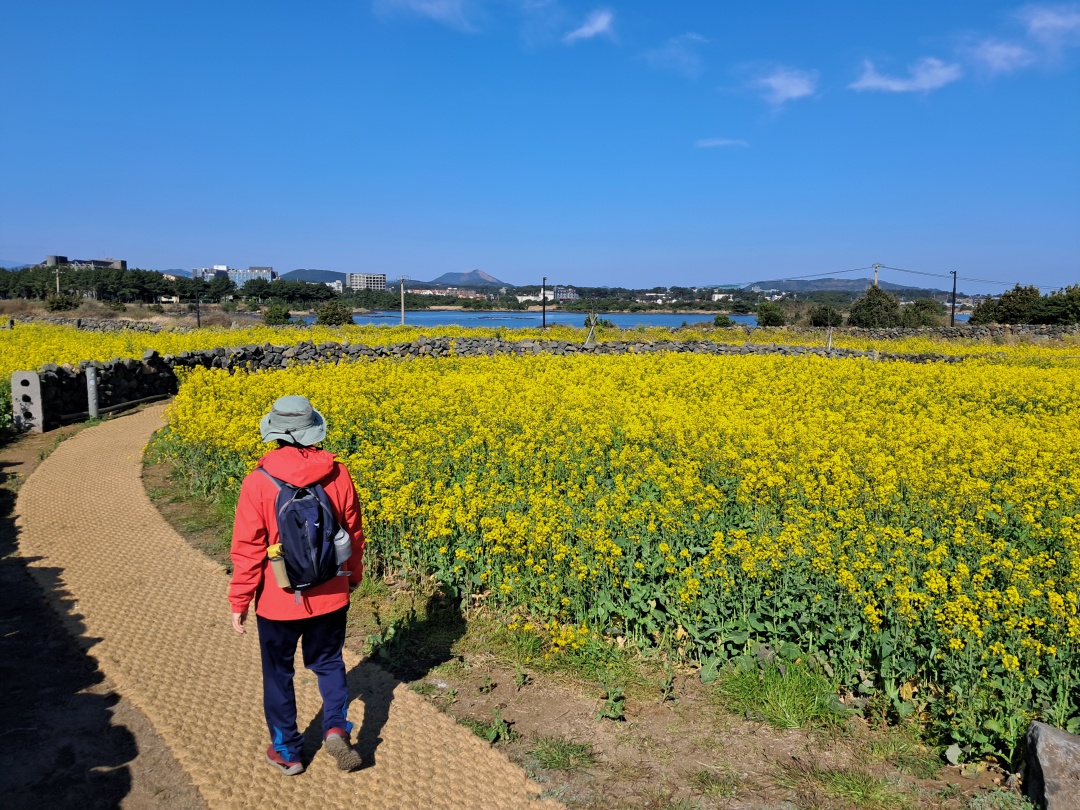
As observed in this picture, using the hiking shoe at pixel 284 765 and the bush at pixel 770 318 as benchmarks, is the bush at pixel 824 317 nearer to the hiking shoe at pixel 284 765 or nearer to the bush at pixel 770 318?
the bush at pixel 770 318

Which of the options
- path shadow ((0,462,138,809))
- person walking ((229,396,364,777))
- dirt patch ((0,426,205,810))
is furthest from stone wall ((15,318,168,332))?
person walking ((229,396,364,777))

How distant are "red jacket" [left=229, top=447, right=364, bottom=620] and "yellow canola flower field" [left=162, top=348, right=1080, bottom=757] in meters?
1.69

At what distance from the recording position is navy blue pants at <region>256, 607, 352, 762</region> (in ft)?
11.3

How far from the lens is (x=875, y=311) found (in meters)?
43.8

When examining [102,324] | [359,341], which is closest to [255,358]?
[359,341]

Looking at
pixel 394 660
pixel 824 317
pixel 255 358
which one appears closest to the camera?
pixel 394 660

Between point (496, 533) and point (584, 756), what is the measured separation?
187 cm

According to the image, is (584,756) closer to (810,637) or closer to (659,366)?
(810,637)

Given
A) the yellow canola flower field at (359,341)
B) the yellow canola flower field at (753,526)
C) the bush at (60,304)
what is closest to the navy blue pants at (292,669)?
the yellow canola flower field at (753,526)

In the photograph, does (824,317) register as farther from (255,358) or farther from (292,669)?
(292,669)

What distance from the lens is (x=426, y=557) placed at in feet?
18.7

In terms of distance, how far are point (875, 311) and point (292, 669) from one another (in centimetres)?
4603

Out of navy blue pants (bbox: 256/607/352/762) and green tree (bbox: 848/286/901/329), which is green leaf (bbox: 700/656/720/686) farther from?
green tree (bbox: 848/286/901/329)

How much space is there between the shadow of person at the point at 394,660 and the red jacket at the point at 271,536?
806mm
